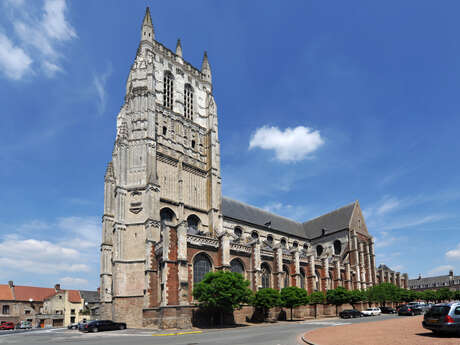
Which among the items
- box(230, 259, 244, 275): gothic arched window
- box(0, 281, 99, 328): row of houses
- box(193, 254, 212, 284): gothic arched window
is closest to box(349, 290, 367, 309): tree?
box(230, 259, 244, 275): gothic arched window

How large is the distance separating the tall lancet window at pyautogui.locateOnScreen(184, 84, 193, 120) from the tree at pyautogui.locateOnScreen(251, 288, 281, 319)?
84.6 feet

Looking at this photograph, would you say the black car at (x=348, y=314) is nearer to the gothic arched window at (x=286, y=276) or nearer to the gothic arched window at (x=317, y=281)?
the gothic arched window at (x=286, y=276)

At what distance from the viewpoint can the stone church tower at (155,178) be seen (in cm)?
3397

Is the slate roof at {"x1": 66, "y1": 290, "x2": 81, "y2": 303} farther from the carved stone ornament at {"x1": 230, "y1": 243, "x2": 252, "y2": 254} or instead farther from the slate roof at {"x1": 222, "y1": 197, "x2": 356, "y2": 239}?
the carved stone ornament at {"x1": 230, "y1": 243, "x2": 252, "y2": 254}

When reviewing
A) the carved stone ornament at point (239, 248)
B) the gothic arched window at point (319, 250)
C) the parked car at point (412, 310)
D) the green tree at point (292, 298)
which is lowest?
the parked car at point (412, 310)

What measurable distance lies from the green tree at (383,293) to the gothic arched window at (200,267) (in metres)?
29.5

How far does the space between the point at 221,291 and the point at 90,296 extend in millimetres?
52485

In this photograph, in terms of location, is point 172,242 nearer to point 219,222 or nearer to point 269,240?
point 219,222

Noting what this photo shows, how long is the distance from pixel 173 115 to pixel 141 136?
6.57m

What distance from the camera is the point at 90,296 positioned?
70.1 meters

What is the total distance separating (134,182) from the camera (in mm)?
38031

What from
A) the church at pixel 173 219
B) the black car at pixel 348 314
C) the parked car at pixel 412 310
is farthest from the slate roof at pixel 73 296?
the parked car at pixel 412 310

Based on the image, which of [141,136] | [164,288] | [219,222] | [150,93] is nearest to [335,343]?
[164,288]

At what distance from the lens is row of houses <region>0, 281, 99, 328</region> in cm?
6016
